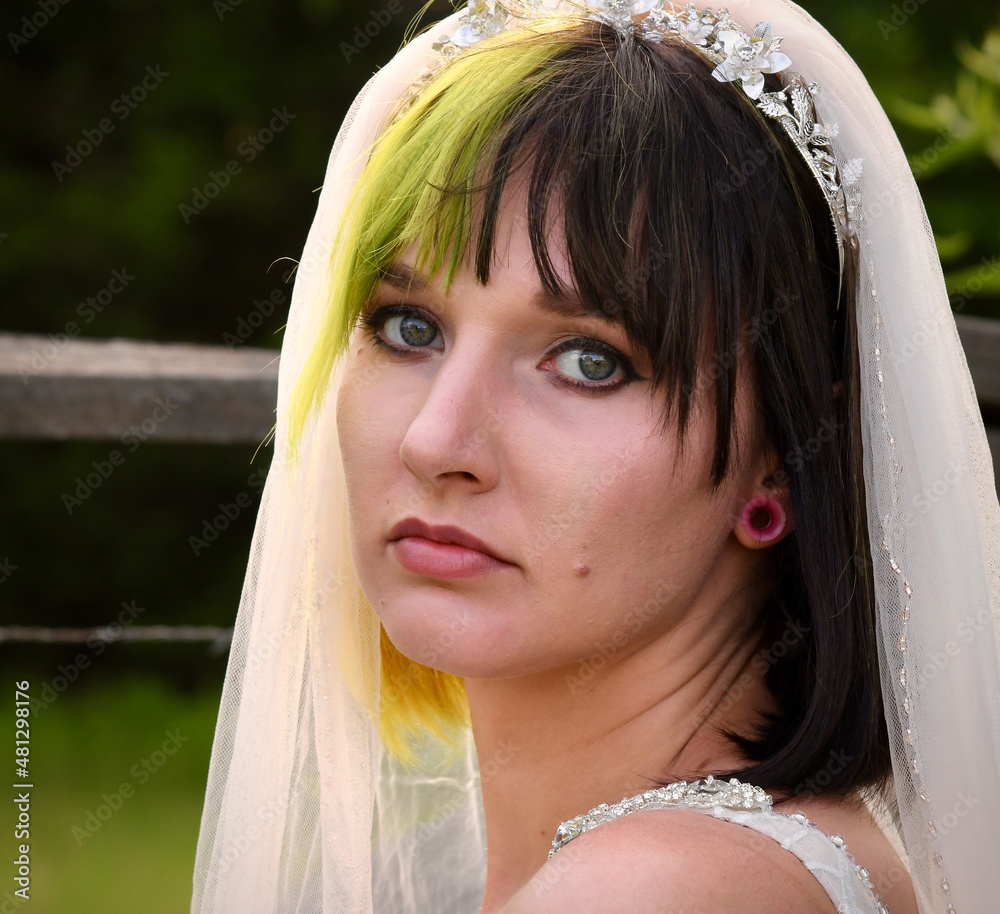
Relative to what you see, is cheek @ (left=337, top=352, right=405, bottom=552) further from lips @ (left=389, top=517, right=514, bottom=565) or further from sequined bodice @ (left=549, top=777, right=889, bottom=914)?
sequined bodice @ (left=549, top=777, right=889, bottom=914)

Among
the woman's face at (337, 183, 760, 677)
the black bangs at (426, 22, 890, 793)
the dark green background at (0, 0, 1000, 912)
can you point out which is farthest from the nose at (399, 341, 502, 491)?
the dark green background at (0, 0, 1000, 912)

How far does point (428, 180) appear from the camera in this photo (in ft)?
4.79

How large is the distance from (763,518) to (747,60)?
63cm

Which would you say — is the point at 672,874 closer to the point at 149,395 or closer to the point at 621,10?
the point at 621,10

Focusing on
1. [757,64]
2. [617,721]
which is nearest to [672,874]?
[617,721]

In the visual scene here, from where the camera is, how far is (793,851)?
4.30 ft

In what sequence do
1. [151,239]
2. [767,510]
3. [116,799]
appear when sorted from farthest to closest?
1. [151,239]
2. [116,799]
3. [767,510]

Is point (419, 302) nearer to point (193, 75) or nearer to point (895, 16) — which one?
point (895, 16)

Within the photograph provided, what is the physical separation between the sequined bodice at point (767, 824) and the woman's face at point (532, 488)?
0.67 feet

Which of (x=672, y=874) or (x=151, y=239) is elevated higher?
(x=672, y=874)

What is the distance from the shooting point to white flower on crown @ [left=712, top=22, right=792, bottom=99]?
58.9 inches

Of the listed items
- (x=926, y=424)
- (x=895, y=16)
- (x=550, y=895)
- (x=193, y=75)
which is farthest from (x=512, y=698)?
(x=193, y=75)

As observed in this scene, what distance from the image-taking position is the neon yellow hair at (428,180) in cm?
145

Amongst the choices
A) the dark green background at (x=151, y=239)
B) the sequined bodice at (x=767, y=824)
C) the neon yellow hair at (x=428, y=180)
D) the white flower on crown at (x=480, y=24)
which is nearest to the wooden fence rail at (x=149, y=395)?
the neon yellow hair at (x=428, y=180)
